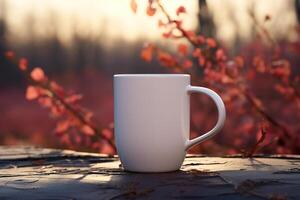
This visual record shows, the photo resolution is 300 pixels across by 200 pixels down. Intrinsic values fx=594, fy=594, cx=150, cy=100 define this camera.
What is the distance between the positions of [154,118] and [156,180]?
0.12 m

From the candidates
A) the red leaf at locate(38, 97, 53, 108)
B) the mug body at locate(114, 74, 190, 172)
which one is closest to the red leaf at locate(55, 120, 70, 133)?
the red leaf at locate(38, 97, 53, 108)

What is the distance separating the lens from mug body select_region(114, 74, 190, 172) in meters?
1.06

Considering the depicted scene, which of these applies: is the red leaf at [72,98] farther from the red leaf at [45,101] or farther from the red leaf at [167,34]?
the red leaf at [167,34]

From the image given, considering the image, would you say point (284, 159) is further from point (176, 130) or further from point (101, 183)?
point (101, 183)

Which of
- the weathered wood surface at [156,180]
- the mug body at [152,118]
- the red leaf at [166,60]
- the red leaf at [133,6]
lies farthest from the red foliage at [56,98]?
the mug body at [152,118]

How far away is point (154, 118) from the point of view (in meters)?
1.06

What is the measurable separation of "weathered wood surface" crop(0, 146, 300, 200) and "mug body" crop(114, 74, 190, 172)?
0.03 meters

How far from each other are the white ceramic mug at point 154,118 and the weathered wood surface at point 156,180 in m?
0.04

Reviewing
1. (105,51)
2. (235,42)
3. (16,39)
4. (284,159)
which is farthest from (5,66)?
(284,159)

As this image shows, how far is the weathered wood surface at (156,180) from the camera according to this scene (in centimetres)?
88

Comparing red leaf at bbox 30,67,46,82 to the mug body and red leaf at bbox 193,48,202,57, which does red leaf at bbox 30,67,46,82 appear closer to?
red leaf at bbox 193,48,202,57

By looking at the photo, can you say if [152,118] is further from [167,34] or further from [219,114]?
[167,34]

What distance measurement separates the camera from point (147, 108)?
106 centimetres

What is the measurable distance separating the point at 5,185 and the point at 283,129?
1510mm
